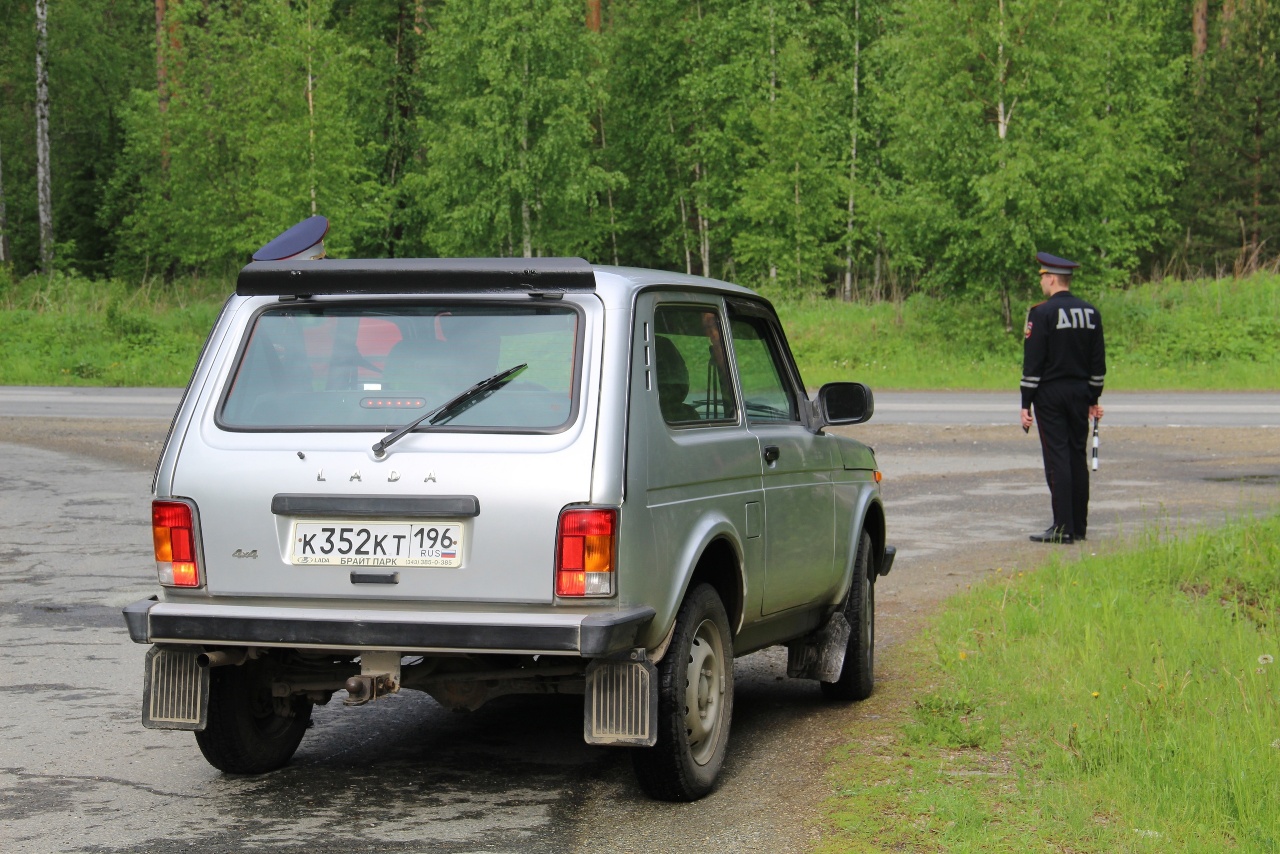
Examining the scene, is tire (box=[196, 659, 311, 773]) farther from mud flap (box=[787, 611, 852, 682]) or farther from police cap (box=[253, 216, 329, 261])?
mud flap (box=[787, 611, 852, 682])

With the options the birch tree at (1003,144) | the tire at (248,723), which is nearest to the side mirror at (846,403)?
the tire at (248,723)

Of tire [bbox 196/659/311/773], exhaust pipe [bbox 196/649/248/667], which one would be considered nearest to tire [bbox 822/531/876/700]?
tire [bbox 196/659/311/773]

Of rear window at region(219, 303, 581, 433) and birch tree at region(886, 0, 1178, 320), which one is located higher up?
birch tree at region(886, 0, 1178, 320)

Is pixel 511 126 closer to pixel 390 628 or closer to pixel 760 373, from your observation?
pixel 760 373

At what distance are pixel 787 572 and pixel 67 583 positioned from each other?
18.7 feet

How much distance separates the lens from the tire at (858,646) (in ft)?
22.0

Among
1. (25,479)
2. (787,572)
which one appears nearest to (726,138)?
(25,479)

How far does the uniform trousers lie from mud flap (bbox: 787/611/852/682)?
5.28m

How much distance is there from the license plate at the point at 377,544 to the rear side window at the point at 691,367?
2.86 feet

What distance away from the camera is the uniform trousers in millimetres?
11422

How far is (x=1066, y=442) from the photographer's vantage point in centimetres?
1146

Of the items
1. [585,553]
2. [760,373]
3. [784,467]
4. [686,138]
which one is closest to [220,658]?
[585,553]

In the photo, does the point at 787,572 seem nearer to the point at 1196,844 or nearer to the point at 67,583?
the point at 1196,844

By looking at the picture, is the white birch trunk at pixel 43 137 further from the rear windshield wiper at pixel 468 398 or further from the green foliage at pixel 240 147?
the rear windshield wiper at pixel 468 398
